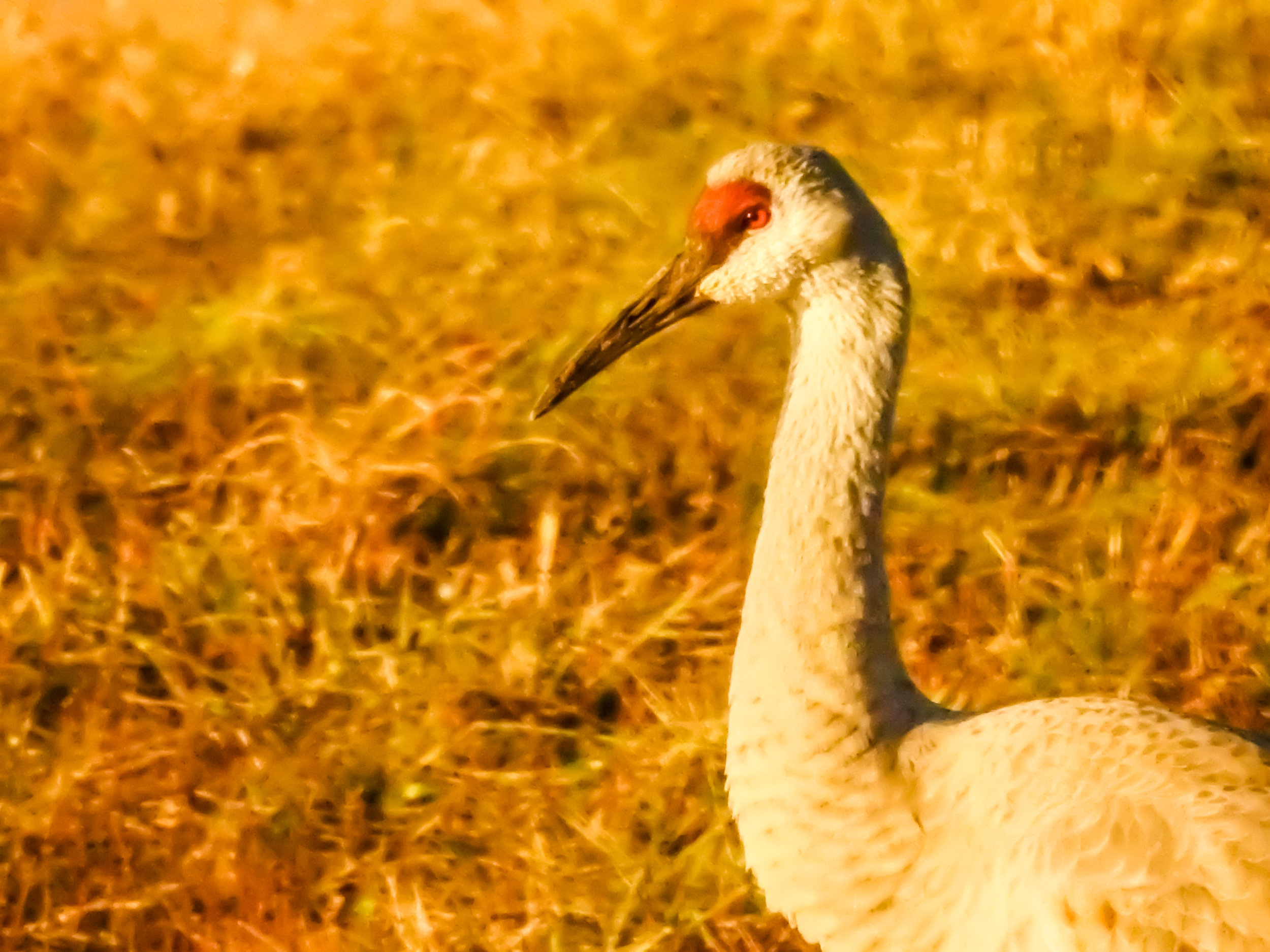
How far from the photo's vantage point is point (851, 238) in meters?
2.27

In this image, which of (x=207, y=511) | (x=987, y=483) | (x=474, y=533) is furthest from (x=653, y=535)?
(x=207, y=511)

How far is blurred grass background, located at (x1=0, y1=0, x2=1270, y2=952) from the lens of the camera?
3.29 m

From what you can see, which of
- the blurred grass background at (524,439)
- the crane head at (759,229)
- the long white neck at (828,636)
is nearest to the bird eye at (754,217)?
the crane head at (759,229)

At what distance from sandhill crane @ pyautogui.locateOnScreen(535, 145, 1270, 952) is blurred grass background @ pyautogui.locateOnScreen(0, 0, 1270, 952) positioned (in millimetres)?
885

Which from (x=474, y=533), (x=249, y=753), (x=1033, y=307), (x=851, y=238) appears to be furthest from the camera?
(x=1033, y=307)

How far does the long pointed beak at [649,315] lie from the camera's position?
242 cm

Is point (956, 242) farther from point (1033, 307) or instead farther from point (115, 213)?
point (115, 213)

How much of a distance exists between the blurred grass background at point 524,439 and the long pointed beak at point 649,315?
1093mm

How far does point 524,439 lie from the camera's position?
13.5 feet

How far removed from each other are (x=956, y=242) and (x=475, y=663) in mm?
2106

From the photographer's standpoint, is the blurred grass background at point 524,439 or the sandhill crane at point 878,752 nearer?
the sandhill crane at point 878,752

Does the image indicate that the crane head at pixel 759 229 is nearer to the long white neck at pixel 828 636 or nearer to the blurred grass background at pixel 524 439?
the long white neck at pixel 828 636

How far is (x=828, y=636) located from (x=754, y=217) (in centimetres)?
60

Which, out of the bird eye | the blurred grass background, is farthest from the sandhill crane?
the blurred grass background
